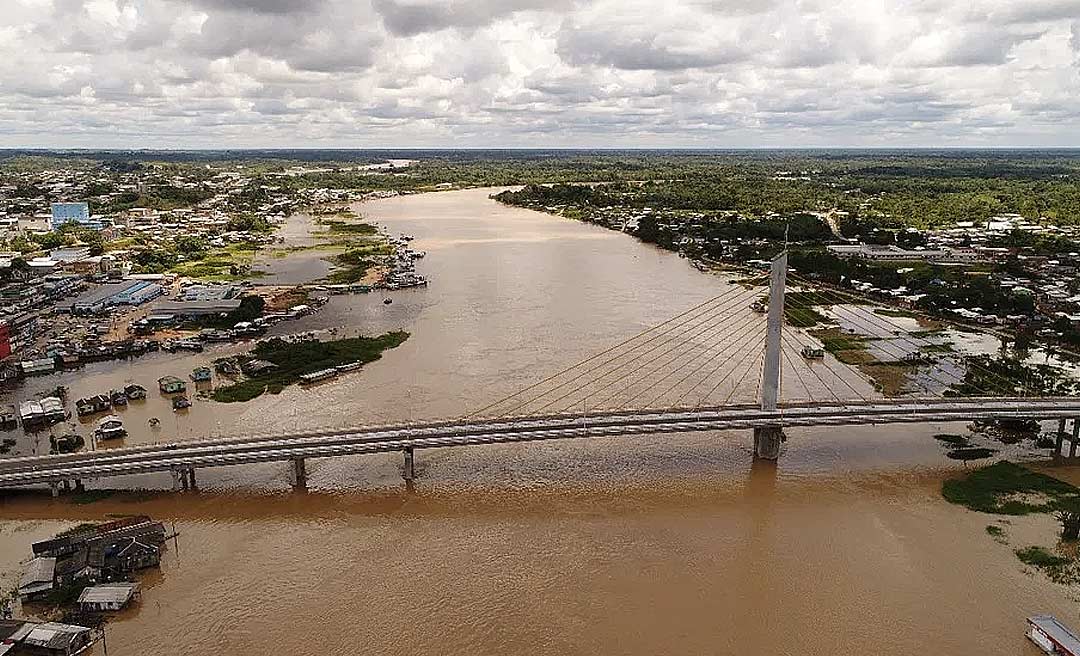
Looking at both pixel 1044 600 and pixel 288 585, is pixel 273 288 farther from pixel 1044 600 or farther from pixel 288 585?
pixel 1044 600

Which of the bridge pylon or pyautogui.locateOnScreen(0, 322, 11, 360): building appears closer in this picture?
the bridge pylon

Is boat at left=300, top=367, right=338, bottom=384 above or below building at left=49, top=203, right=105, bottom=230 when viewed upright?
below

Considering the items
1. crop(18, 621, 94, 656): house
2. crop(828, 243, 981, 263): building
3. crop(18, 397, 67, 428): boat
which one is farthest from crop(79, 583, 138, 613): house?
crop(828, 243, 981, 263): building

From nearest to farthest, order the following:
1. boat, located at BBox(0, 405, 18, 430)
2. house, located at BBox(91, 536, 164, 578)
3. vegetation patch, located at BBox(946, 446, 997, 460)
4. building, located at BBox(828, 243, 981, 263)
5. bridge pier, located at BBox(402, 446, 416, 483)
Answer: house, located at BBox(91, 536, 164, 578) < bridge pier, located at BBox(402, 446, 416, 483) < vegetation patch, located at BBox(946, 446, 997, 460) < boat, located at BBox(0, 405, 18, 430) < building, located at BBox(828, 243, 981, 263)

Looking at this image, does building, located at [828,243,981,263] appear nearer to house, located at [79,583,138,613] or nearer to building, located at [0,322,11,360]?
building, located at [0,322,11,360]

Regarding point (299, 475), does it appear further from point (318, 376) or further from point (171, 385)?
point (171, 385)

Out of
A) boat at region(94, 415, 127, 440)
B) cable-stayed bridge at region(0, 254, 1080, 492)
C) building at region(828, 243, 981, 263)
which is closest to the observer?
cable-stayed bridge at region(0, 254, 1080, 492)
